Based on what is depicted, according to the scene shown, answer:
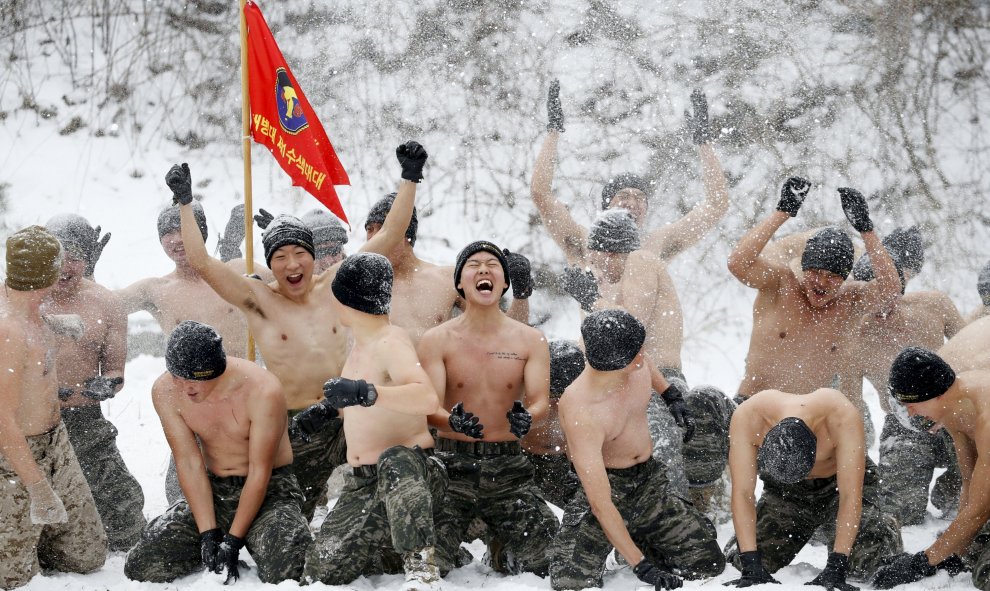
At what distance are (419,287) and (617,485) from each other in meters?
1.48

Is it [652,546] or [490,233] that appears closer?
[652,546]

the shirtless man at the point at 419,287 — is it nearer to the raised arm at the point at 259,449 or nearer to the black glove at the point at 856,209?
the raised arm at the point at 259,449

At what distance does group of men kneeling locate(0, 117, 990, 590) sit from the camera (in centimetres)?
379

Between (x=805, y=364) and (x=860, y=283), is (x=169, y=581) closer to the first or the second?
(x=805, y=364)

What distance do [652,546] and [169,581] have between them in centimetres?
190

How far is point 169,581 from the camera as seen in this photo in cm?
397

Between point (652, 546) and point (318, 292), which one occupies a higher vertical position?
point (318, 292)

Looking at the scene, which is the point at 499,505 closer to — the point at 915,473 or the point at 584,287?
the point at 584,287

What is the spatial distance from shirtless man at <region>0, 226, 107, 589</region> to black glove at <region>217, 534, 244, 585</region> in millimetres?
615

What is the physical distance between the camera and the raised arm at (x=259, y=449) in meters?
4.02

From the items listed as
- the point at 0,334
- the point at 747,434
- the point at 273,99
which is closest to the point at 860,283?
the point at 747,434

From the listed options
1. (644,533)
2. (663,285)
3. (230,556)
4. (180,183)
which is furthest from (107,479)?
(663,285)

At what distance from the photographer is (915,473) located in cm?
492

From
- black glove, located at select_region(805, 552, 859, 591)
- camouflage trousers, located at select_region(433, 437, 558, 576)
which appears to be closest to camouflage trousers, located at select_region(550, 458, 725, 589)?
camouflage trousers, located at select_region(433, 437, 558, 576)
